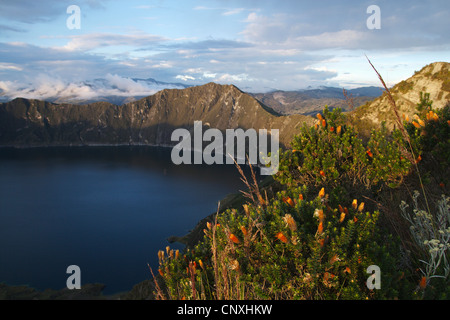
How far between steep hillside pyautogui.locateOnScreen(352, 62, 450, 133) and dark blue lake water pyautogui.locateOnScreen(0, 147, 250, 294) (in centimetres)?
4974

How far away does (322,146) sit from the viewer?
31.4ft

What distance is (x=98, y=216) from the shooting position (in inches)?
3674

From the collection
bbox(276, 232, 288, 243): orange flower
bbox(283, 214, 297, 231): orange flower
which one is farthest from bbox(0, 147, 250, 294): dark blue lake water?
bbox(283, 214, 297, 231): orange flower

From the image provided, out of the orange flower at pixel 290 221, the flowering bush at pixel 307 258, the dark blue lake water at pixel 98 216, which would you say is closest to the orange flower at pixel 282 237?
the flowering bush at pixel 307 258

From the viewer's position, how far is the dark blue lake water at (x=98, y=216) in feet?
205

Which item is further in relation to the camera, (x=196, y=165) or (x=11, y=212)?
(x=196, y=165)

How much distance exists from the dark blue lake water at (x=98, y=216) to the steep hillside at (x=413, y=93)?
4974cm

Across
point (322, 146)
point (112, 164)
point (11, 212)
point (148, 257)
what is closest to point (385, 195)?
point (322, 146)

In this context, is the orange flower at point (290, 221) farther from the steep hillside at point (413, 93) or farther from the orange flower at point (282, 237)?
the steep hillside at point (413, 93)

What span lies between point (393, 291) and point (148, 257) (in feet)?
227

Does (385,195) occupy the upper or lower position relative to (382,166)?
lower

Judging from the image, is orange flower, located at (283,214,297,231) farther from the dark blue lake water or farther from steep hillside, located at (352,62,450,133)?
the dark blue lake water

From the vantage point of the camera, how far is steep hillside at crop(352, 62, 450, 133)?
4860 cm

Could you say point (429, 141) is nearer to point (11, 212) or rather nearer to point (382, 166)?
point (382, 166)
